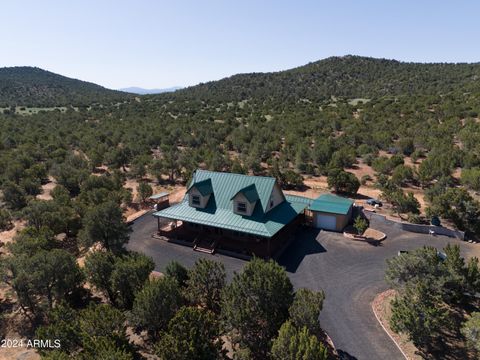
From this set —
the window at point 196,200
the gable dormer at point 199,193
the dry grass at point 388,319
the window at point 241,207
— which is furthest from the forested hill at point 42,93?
the dry grass at point 388,319

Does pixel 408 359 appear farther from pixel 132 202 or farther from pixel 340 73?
pixel 340 73

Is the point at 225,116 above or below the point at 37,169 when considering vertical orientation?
above

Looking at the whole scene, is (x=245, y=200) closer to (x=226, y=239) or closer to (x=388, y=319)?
(x=226, y=239)

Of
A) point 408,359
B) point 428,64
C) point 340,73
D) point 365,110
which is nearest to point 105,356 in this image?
point 408,359

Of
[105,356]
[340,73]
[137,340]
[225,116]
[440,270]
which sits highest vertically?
[340,73]

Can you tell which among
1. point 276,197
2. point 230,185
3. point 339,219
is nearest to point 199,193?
point 230,185

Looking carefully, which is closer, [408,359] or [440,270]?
[408,359]

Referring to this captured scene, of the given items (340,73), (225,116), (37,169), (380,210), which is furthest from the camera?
(340,73)
